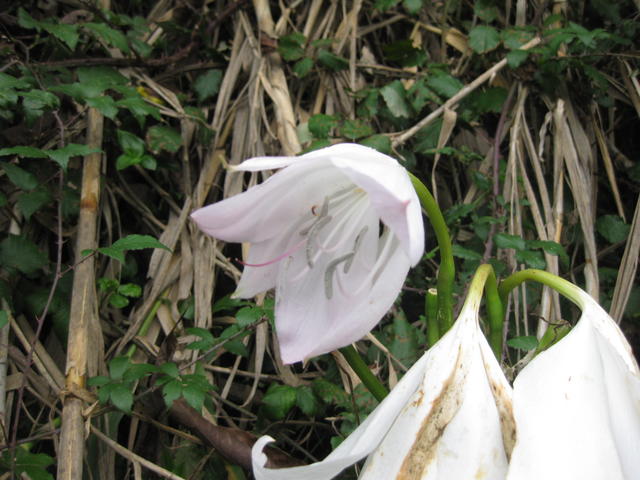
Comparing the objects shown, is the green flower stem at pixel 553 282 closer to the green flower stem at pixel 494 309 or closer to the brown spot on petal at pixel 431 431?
the green flower stem at pixel 494 309

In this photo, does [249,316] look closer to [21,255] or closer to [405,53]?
[21,255]

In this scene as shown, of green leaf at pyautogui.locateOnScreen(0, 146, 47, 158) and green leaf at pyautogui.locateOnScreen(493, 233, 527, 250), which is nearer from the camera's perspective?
green leaf at pyautogui.locateOnScreen(0, 146, 47, 158)

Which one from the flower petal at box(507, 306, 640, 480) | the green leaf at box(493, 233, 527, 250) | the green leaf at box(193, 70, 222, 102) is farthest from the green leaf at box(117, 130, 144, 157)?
the flower petal at box(507, 306, 640, 480)

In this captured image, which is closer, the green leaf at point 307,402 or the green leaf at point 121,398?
the green leaf at point 121,398

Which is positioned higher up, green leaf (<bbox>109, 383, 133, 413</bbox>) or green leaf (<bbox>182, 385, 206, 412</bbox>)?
green leaf (<bbox>182, 385, 206, 412</bbox>)

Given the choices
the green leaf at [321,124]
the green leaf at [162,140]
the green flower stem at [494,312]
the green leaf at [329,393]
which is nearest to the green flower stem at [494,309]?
the green flower stem at [494,312]

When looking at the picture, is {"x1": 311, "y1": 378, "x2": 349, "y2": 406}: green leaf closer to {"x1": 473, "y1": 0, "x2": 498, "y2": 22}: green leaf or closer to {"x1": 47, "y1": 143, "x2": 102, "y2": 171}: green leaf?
{"x1": 47, "y1": 143, "x2": 102, "y2": 171}: green leaf
